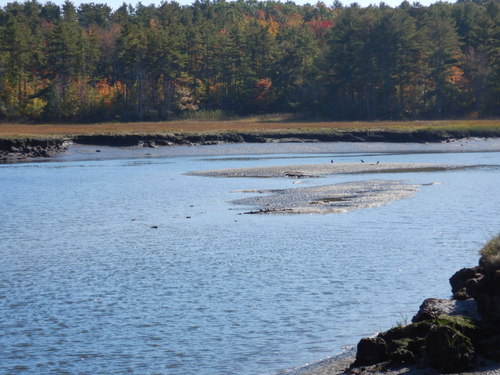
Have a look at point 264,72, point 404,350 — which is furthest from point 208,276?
point 264,72

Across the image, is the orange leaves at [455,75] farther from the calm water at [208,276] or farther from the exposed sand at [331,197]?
the calm water at [208,276]

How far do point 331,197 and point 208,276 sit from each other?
640 inches

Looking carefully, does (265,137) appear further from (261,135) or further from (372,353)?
(372,353)

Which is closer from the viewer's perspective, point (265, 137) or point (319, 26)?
point (265, 137)

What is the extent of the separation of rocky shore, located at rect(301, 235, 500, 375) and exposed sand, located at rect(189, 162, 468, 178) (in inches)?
1345

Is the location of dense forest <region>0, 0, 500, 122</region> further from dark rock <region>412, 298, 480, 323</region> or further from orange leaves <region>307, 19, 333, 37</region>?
dark rock <region>412, 298, 480, 323</region>

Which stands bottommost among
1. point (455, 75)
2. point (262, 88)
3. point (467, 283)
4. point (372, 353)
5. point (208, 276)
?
point (208, 276)

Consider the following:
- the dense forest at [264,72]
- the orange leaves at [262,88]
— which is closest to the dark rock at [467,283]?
the dense forest at [264,72]

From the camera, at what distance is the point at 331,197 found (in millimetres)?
34906

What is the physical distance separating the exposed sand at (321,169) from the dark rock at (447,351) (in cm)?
3558

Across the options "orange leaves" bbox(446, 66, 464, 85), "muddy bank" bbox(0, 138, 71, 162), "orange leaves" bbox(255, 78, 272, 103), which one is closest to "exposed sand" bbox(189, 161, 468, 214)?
"muddy bank" bbox(0, 138, 71, 162)

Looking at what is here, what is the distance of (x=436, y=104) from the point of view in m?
106

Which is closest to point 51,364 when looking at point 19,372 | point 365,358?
point 19,372

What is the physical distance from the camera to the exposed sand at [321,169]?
48.5m
